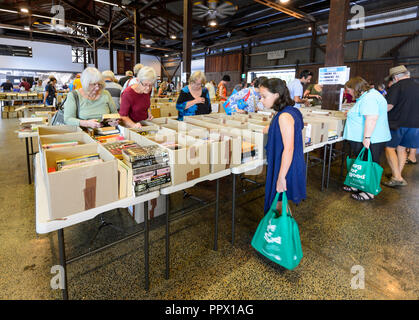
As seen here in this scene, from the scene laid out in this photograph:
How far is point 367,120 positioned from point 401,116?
3.58ft

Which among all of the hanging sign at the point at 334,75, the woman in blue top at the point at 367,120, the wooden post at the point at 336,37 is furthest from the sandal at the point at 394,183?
the hanging sign at the point at 334,75

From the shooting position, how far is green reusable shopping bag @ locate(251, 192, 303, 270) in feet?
5.69

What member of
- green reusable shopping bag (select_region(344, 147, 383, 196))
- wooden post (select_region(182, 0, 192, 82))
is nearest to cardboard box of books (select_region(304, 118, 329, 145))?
green reusable shopping bag (select_region(344, 147, 383, 196))

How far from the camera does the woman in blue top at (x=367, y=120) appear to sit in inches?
109

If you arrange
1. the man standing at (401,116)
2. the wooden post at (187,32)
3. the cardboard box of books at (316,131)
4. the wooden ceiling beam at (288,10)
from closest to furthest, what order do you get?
1. the cardboard box of books at (316,131)
2. the man standing at (401,116)
3. the wooden post at (187,32)
4. the wooden ceiling beam at (288,10)

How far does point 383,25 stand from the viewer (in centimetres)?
797

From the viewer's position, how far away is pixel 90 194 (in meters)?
1.30

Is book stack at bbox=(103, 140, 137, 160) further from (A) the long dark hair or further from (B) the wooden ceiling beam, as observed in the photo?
(B) the wooden ceiling beam

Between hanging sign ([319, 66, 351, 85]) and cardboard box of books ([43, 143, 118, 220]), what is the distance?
147 inches

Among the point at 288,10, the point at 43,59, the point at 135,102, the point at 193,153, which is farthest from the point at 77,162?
the point at 43,59

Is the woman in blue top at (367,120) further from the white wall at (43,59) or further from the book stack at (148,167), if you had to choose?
the white wall at (43,59)

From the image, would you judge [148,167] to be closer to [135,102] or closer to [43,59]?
[135,102]

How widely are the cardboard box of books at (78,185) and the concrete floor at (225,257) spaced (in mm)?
775

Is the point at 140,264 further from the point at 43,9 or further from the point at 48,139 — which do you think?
the point at 43,9
